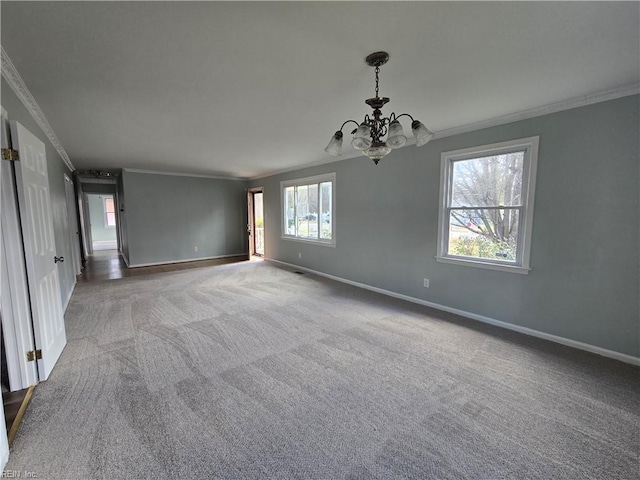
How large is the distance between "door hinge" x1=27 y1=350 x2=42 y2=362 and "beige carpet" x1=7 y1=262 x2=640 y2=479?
0.73 ft

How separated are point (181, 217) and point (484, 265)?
22.9 feet

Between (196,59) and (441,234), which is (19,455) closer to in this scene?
(196,59)

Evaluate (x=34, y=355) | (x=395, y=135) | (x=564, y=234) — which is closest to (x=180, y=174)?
(x=34, y=355)

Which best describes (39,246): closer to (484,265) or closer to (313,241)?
(313,241)

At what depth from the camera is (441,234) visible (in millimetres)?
3756

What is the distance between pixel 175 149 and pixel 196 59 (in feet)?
10.1

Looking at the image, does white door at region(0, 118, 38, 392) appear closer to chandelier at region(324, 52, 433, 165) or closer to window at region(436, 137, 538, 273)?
chandelier at region(324, 52, 433, 165)

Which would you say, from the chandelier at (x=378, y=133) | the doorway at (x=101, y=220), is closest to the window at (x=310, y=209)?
the chandelier at (x=378, y=133)

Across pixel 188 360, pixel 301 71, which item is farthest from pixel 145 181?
pixel 301 71

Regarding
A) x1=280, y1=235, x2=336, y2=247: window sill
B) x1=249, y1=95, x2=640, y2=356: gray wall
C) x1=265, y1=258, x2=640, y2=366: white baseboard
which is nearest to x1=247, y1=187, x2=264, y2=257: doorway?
x1=280, y1=235, x2=336, y2=247: window sill

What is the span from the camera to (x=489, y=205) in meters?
3.34

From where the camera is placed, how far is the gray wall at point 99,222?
452 inches

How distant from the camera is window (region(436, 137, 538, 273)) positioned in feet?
9.98

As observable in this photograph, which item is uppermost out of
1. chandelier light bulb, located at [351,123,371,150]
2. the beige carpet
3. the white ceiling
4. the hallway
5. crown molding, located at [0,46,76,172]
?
the white ceiling
